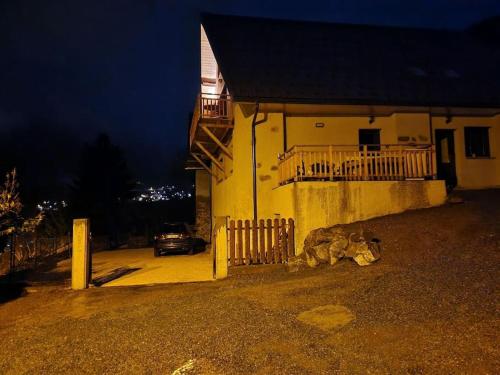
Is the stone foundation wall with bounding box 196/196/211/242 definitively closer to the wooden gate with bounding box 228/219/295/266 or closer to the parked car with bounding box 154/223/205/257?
the parked car with bounding box 154/223/205/257

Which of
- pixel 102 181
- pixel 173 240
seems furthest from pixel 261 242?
pixel 102 181

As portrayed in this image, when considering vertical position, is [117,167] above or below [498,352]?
above

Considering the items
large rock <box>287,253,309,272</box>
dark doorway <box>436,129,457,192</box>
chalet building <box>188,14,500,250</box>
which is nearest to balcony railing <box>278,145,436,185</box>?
chalet building <box>188,14,500,250</box>

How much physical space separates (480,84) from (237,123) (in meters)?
10.2

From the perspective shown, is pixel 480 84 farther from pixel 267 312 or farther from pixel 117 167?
pixel 117 167

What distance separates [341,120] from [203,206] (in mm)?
11929

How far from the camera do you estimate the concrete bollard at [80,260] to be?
8.80 m

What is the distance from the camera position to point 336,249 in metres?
8.66

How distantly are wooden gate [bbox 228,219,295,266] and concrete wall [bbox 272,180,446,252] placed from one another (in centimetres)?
32

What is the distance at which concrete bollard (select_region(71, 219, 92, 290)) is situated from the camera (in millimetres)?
→ 8797

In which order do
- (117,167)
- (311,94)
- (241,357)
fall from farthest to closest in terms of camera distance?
(117,167)
(311,94)
(241,357)

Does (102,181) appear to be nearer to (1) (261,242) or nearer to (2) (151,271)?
(2) (151,271)

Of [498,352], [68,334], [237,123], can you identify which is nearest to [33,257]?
[237,123]

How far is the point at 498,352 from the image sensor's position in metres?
3.78
